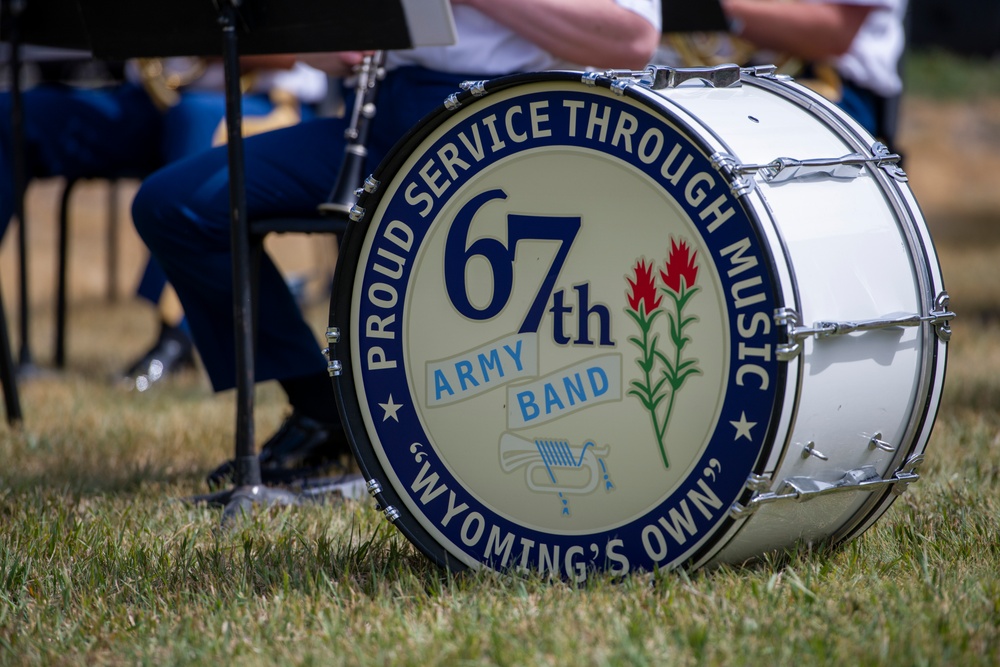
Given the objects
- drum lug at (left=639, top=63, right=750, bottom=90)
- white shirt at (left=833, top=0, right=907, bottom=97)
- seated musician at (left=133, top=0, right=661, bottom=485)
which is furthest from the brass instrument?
drum lug at (left=639, top=63, right=750, bottom=90)

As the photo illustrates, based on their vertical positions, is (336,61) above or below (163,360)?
above

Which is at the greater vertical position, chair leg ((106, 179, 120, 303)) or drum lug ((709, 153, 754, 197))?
chair leg ((106, 179, 120, 303))

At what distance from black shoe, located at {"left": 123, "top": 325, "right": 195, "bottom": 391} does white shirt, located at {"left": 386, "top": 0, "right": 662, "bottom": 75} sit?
2218 mm

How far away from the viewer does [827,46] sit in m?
3.64

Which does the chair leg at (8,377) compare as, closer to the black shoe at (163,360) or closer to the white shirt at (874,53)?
the black shoe at (163,360)

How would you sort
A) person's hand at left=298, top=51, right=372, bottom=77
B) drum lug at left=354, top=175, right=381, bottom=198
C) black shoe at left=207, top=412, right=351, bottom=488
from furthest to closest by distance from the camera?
black shoe at left=207, top=412, right=351, bottom=488 < person's hand at left=298, top=51, right=372, bottom=77 < drum lug at left=354, top=175, right=381, bottom=198

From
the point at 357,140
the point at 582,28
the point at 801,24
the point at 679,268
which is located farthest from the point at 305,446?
the point at 801,24

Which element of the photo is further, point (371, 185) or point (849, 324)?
point (371, 185)

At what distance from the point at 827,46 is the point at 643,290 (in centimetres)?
222

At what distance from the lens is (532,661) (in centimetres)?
151

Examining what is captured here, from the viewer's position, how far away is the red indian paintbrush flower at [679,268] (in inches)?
66.0

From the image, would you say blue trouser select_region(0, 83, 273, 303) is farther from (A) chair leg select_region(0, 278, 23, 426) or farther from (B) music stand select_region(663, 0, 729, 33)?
(B) music stand select_region(663, 0, 729, 33)

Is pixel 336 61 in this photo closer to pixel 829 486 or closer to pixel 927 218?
pixel 829 486

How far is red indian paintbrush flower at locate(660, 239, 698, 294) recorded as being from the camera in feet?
5.50
